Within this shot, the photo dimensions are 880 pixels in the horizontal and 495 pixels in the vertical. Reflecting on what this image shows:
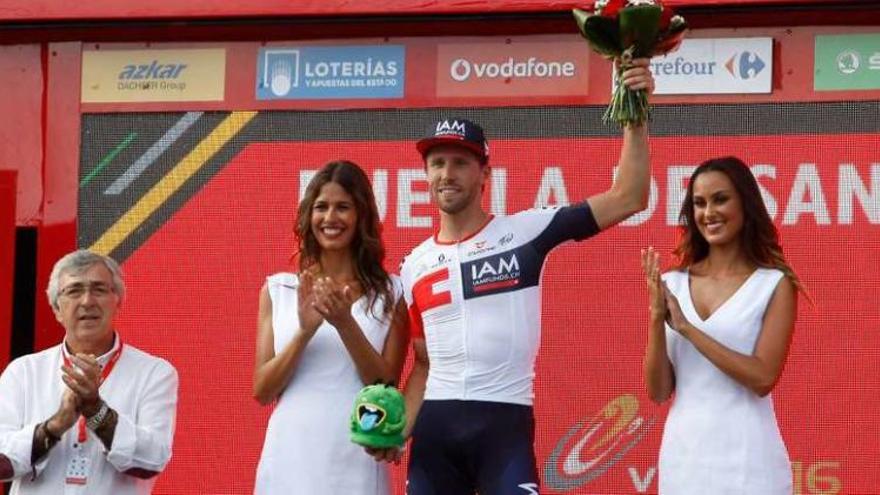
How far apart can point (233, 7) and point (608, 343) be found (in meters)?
1.65

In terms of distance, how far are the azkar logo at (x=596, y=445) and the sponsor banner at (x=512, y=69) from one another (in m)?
1.03

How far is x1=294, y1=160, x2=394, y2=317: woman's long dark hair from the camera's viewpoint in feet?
16.7

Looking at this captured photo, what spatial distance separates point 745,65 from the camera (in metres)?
5.84

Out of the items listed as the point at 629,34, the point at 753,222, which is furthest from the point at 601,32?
the point at 753,222

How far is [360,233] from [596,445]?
3.97 ft

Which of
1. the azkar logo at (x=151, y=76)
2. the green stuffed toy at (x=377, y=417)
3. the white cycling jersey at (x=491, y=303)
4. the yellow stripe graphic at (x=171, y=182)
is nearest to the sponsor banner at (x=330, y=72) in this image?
the yellow stripe graphic at (x=171, y=182)

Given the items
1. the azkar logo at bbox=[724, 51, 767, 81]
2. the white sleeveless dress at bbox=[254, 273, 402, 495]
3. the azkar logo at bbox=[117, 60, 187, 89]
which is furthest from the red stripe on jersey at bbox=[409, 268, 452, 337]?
the azkar logo at bbox=[117, 60, 187, 89]

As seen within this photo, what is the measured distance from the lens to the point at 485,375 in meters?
4.96

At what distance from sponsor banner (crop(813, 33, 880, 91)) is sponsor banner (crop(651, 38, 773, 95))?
0.52ft

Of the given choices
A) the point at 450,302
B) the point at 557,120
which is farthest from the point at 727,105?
the point at 450,302

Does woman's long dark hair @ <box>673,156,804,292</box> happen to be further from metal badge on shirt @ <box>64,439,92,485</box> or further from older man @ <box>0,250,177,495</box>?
metal badge on shirt @ <box>64,439,92,485</box>

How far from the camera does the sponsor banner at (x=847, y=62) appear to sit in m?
5.77

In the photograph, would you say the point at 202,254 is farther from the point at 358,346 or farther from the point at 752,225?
the point at 752,225

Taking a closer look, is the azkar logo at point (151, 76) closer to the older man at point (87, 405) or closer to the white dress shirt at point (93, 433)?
the older man at point (87, 405)
